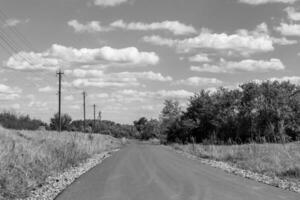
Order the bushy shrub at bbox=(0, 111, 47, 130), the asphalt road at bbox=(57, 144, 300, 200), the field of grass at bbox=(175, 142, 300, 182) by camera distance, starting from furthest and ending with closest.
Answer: the bushy shrub at bbox=(0, 111, 47, 130), the field of grass at bbox=(175, 142, 300, 182), the asphalt road at bbox=(57, 144, 300, 200)

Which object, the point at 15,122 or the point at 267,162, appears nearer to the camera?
the point at 267,162

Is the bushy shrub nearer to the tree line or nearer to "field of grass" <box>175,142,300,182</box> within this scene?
the tree line

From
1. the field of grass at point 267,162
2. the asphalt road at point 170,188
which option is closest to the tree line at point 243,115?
the field of grass at point 267,162

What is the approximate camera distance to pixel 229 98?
68812 mm

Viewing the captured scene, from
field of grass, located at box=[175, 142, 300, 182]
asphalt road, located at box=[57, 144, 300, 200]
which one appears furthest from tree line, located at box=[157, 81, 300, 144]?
asphalt road, located at box=[57, 144, 300, 200]

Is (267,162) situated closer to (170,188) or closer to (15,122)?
(170,188)

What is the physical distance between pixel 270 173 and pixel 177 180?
4.95 m

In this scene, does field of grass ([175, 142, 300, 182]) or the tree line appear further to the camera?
the tree line

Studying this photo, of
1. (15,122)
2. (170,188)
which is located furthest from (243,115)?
(170,188)

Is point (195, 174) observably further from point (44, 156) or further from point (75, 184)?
point (44, 156)

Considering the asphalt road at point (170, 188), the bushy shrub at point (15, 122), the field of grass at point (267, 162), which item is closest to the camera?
the asphalt road at point (170, 188)

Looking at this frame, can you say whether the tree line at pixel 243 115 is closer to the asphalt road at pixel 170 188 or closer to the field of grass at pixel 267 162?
the field of grass at pixel 267 162

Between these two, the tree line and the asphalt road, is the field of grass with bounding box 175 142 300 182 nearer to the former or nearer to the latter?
the asphalt road

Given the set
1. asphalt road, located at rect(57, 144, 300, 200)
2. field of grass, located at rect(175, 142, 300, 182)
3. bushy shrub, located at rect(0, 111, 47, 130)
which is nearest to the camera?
asphalt road, located at rect(57, 144, 300, 200)
